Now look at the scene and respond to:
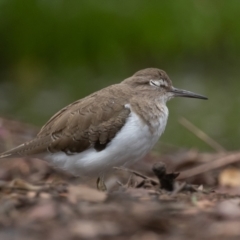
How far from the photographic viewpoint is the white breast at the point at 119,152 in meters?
5.79

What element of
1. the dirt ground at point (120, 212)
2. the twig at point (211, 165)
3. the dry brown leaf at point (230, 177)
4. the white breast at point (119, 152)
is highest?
the twig at point (211, 165)

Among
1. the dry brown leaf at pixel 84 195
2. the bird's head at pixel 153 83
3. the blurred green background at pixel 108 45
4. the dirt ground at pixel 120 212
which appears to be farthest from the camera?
the blurred green background at pixel 108 45

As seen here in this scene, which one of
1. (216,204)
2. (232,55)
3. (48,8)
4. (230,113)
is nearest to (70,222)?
(216,204)

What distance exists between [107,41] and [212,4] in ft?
8.08

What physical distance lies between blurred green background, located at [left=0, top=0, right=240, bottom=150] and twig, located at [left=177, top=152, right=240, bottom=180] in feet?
19.9

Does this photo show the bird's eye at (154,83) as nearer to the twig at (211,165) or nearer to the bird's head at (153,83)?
the bird's head at (153,83)

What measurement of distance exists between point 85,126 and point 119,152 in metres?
0.44

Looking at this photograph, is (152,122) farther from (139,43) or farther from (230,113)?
(139,43)

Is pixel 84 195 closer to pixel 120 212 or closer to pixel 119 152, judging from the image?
pixel 120 212

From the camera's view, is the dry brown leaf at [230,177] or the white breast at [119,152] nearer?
the white breast at [119,152]

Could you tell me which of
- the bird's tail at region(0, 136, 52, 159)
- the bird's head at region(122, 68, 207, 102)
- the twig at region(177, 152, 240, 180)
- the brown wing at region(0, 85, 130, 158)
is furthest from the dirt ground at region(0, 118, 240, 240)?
the twig at region(177, 152, 240, 180)

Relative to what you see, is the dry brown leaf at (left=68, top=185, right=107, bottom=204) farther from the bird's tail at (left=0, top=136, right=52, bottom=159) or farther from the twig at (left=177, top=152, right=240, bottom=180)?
the twig at (left=177, top=152, right=240, bottom=180)

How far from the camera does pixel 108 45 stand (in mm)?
15500

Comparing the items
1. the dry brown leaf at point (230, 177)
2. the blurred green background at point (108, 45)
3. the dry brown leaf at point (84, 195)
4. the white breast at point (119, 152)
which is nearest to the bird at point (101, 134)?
the white breast at point (119, 152)
